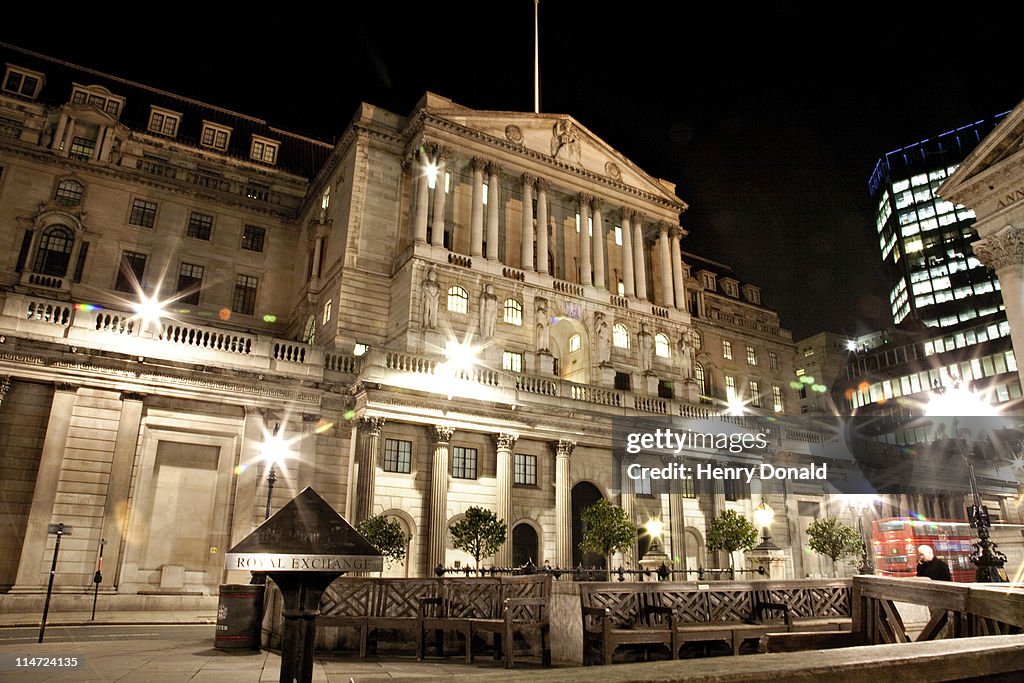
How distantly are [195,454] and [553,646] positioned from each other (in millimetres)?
20455

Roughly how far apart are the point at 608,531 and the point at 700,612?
15.9 metres

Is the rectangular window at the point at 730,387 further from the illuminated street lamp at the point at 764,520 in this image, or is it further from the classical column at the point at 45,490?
the classical column at the point at 45,490

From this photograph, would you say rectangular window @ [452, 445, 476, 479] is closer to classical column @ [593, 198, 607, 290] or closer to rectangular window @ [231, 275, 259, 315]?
classical column @ [593, 198, 607, 290]

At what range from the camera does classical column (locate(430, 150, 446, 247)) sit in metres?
38.7

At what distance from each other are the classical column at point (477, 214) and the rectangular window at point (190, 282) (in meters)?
17.9

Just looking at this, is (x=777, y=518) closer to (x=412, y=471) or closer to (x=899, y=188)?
(x=412, y=471)

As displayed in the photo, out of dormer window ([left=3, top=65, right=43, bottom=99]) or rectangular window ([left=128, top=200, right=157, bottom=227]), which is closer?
dormer window ([left=3, top=65, right=43, bottom=99])

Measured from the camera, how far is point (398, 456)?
30578mm

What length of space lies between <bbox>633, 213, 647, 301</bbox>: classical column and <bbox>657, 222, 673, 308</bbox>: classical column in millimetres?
1387

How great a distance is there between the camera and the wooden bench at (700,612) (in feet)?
42.0

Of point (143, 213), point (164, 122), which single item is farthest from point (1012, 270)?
point (164, 122)

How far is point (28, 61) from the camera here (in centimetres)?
4528

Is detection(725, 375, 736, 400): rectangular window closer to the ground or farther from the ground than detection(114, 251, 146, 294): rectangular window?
closer to the ground

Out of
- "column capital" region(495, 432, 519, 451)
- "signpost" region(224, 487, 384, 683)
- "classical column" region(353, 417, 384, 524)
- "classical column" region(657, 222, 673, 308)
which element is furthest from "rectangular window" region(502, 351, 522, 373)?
"signpost" region(224, 487, 384, 683)
